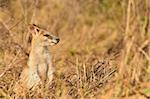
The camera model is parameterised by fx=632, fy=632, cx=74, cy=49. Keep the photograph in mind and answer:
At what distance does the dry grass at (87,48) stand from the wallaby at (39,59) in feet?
0.34

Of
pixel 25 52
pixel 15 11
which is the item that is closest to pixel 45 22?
pixel 15 11

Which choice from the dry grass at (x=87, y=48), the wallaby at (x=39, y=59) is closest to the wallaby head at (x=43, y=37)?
the wallaby at (x=39, y=59)

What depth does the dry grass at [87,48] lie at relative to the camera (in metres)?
6.85

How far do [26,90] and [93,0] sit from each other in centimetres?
499

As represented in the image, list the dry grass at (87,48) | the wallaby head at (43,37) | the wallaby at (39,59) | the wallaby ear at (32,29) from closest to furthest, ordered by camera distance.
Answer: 1. the dry grass at (87,48)
2. the wallaby at (39,59)
3. the wallaby ear at (32,29)
4. the wallaby head at (43,37)

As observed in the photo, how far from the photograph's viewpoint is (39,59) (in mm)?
7645

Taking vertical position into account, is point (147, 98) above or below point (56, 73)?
below

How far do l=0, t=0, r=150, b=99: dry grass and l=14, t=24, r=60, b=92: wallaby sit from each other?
10 cm

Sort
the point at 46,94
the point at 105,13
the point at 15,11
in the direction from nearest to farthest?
1. the point at 46,94
2. the point at 15,11
3. the point at 105,13

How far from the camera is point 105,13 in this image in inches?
460

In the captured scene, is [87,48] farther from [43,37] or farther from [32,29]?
[32,29]

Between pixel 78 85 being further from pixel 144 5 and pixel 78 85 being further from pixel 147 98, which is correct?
pixel 144 5

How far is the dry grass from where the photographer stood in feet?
A: 22.5

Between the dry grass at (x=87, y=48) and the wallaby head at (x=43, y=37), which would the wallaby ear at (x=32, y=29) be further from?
the dry grass at (x=87, y=48)
